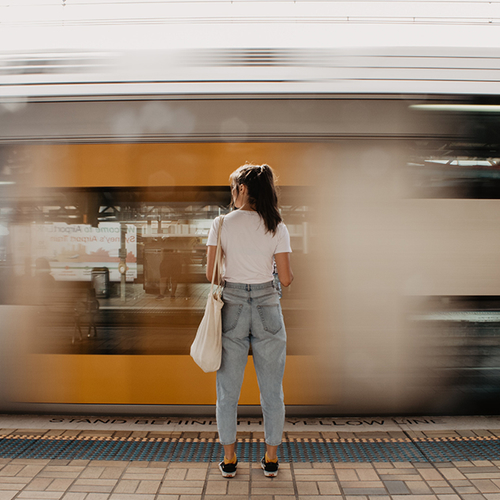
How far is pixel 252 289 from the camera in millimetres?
2207

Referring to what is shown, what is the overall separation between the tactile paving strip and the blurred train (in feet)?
0.91

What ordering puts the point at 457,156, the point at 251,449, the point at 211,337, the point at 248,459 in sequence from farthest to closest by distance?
the point at 457,156 → the point at 251,449 → the point at 248,459 → the point at 211,337

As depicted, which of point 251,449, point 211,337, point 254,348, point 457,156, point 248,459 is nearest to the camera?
point 211,337

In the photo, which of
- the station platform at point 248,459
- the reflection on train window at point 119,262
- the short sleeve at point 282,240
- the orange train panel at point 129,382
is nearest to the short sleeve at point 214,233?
the short sleeve at point 282,240

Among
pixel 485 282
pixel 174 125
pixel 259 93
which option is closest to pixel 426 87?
pixel 259 93

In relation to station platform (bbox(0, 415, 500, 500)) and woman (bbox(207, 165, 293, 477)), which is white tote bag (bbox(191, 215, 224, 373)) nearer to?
woman (bbox(207, 165, 293, 477))

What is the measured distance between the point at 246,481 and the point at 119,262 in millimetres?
1795

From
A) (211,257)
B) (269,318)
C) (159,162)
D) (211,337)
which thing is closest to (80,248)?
(159,162)

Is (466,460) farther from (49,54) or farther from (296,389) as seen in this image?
(49,54)

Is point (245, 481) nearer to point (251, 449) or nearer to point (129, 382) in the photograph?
point (251, 449)

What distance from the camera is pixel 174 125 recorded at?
2.83 m

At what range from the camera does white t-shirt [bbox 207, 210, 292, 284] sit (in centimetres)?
220

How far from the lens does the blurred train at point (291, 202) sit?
282cm

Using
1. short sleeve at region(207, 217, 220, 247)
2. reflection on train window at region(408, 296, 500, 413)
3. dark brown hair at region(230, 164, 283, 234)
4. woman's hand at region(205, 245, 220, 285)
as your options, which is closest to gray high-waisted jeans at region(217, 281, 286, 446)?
woman's hand at region(205, 245, 220, 285)
